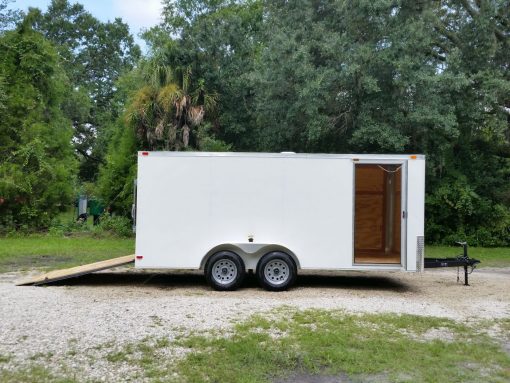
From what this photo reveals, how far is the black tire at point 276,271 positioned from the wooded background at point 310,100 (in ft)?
22.0

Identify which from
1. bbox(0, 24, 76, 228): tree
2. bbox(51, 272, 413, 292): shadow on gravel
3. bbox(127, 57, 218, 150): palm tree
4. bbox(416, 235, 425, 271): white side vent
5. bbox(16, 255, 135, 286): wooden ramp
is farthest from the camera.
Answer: bbox(0, 24, 76, 228): tree

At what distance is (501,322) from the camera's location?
7473 mm

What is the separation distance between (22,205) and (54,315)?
44.1 ft

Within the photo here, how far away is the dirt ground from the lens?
5.99m

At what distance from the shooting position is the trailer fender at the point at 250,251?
31.4ft

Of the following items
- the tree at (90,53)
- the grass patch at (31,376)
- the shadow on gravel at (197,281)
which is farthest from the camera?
the tree at (90,53)

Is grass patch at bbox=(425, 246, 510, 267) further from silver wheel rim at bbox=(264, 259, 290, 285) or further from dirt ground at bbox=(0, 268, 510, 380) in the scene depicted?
silver wheel rim at bbox=(264, 259, 290, 285)

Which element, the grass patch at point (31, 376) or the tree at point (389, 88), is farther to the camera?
the tree at point (389, 88)

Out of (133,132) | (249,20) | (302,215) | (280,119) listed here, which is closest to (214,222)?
(302,215)

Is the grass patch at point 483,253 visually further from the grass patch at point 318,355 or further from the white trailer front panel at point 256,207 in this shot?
the grass patch at point 318,355

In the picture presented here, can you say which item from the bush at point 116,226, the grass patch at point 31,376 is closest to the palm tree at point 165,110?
the bush at point 116,226

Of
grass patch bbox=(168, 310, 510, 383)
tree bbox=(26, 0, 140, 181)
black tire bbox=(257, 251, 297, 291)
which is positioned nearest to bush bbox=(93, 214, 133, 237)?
black tire bbox=(257, 251, 297, 291)

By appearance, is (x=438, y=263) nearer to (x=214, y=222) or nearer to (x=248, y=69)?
(x=214, y=222)

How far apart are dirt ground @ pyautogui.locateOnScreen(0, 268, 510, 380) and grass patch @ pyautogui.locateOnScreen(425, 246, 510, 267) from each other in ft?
8.19
